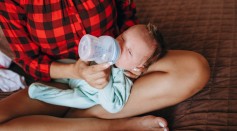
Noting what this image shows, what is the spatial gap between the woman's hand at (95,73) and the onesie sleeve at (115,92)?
0.15 feet

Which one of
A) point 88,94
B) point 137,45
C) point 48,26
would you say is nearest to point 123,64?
point 137,45

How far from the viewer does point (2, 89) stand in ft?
4.31

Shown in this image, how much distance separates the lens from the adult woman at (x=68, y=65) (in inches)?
42.6

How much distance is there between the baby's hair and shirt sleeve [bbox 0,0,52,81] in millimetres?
361

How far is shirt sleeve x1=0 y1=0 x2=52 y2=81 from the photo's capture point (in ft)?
3.65

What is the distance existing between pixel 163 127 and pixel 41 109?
1.36 feet

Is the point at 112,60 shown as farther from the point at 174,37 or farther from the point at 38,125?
the point at 174,37

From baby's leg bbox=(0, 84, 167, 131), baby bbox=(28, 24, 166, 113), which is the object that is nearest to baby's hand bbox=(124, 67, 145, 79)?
baby bbox=(28, 24, 166, 113)

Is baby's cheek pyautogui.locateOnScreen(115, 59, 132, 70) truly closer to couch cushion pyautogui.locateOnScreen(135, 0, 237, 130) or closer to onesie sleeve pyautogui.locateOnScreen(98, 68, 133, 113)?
onesie sleeve pyautogui.locateOnScreen(98, 68, 133, 113)

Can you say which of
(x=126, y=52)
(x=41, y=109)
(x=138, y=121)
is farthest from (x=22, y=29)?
(x=138, y=121)

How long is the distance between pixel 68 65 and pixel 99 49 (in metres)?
0.23

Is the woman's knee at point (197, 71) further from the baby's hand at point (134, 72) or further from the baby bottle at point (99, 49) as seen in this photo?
the baby bottle at point (99, 49)

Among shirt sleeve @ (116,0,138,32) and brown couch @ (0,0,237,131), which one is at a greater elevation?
shirt sleeve @ (116,0,138,32)

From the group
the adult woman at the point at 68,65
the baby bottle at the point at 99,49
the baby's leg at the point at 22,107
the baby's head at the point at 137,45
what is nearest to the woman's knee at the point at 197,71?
the adult woman at the point at 68,65
